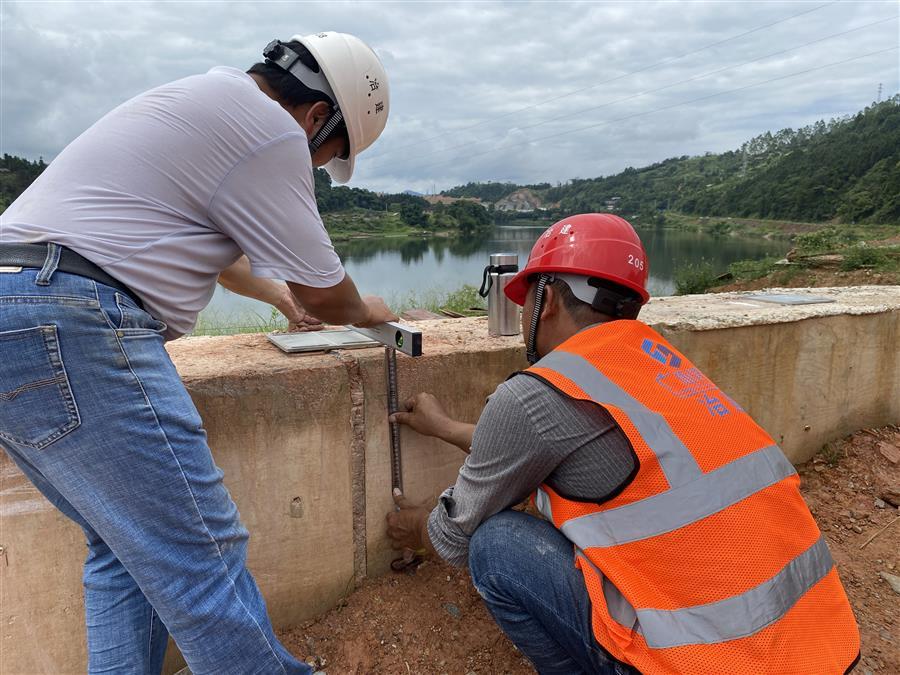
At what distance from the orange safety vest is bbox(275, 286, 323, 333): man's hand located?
1218mm

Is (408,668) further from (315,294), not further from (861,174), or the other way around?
(861,174)

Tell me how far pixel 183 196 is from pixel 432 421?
1.23m

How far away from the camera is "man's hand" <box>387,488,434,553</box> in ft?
7.74

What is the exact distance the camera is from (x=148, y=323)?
135 cm

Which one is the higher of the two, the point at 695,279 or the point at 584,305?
the point at 584,305

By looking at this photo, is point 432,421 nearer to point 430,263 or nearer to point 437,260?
point 430,263

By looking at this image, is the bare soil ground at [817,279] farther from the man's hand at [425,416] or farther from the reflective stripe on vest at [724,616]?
the reflective stripe on vest at [724,616]

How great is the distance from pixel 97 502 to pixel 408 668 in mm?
1410

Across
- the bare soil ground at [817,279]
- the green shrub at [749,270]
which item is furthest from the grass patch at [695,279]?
the green shrub at [749,270]

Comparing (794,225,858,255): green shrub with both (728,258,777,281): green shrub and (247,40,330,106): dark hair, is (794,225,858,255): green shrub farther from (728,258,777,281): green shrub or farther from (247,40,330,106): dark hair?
(247,40,330,106): dark hair

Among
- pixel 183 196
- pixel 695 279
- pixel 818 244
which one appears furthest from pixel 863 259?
pixel 183 196

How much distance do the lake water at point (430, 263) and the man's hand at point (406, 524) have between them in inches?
255

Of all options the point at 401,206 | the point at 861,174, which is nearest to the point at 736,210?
the point at 861,174

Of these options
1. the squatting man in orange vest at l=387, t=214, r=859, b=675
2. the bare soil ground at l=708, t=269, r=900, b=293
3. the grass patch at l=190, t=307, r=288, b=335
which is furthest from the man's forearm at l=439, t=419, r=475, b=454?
the bare soil ground at l=708, t=269, r=900, b=293
